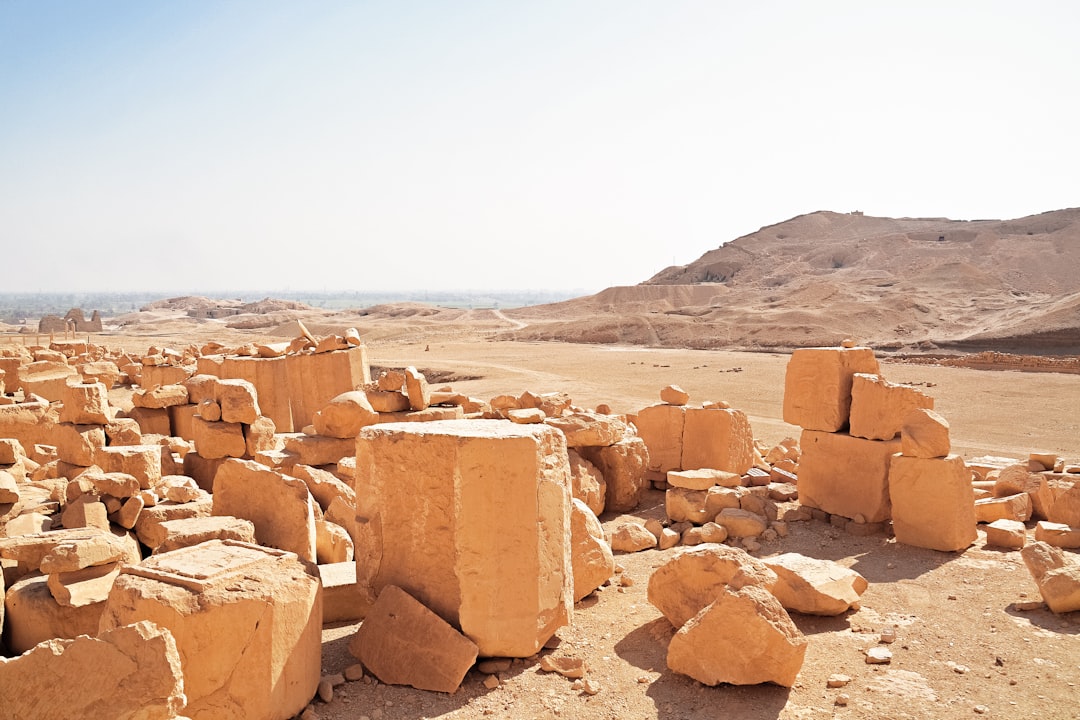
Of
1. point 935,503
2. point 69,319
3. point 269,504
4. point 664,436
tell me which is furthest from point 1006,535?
point 69,319

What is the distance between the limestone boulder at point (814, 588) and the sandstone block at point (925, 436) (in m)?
1.62

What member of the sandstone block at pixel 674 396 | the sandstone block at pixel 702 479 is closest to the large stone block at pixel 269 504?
the sandstone block at pixel 702 479

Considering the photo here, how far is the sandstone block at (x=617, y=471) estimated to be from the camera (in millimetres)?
7098

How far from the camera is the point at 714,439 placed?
7.63 meters

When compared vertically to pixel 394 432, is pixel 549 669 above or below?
below

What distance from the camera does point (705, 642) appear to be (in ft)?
12.0

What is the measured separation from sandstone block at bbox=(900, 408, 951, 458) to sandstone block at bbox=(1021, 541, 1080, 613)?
1.14 metres

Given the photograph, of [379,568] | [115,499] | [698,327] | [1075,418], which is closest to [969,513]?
[379,568]

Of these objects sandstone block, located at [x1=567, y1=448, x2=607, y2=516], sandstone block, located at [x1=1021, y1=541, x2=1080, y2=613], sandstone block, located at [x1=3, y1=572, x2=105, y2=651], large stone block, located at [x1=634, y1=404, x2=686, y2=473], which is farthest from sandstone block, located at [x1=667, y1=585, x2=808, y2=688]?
large stone block, located at [x1=634, y1=404, x2=686, y2=473]

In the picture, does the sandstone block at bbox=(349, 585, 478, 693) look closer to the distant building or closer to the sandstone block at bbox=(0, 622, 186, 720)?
the sandstone block at bbox=(0, 622, 186, 720)

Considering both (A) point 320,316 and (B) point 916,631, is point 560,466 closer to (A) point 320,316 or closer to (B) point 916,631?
(B) point 916,631

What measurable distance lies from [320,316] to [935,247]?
4616 cm

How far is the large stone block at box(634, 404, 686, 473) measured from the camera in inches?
304

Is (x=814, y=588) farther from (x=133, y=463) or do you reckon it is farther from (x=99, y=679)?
(x=133, y=463)
